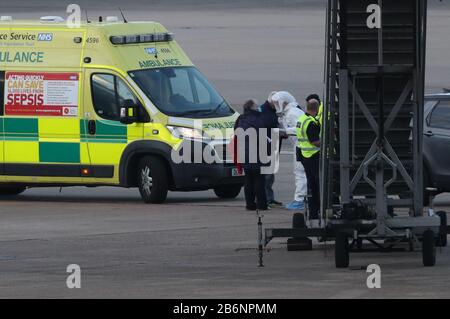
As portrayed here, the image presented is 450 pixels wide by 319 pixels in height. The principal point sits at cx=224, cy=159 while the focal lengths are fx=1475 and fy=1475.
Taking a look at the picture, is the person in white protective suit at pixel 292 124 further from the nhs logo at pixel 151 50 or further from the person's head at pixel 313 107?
the nhs logo at pixel 151 50

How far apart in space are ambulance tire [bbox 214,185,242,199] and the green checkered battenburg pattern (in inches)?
61.3

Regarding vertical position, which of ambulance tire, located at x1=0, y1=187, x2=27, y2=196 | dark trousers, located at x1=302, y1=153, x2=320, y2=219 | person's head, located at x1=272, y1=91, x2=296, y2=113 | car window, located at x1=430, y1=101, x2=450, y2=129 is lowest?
ambulance tire, located at x1=0, y1=187, x2=27, y2=196

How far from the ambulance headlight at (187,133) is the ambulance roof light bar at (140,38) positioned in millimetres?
1456

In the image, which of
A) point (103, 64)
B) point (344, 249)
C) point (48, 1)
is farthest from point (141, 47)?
point (48, 1)

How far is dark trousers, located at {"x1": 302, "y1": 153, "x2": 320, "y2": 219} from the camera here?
1714 cm

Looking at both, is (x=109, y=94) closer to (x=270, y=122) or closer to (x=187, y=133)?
(x=187, y=133)

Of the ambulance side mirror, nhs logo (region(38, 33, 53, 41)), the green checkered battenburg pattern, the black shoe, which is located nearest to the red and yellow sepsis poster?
the green checkered battenburg pattern

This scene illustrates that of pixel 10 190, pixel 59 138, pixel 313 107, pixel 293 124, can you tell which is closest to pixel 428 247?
pixel 313 107

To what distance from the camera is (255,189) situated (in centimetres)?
1952

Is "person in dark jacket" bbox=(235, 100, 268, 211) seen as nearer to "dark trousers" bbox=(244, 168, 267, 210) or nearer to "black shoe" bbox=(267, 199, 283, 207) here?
"dark trousers" bbox=(244, 168, 267, 210)

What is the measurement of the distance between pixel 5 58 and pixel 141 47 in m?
1.98

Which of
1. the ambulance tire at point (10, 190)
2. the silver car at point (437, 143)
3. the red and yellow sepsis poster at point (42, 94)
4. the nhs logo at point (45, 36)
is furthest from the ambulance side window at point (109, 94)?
the silver car at point (437, 143)

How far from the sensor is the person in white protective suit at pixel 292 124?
64.6ft
